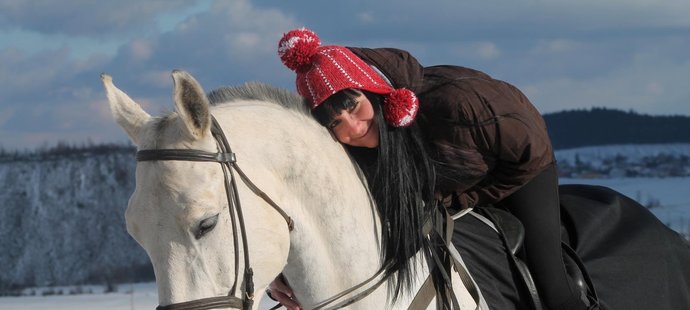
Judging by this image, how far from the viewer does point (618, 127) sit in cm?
4488

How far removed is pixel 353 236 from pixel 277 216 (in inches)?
14.3

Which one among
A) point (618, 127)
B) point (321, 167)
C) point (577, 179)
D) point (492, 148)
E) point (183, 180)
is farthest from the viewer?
point (618, 127)

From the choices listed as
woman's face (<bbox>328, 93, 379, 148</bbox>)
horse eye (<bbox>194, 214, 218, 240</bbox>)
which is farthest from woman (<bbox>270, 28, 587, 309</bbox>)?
horse eye (<bbox>194, 214, 218, 240</bbox>)

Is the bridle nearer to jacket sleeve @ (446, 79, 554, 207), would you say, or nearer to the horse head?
the horse head

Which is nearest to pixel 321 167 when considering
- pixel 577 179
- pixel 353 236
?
pixel 353 236

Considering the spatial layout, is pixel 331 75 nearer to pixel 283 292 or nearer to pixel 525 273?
pixel 283 292

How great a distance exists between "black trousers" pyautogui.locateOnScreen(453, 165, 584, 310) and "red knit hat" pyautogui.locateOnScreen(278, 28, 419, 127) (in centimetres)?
51

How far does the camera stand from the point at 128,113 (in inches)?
117

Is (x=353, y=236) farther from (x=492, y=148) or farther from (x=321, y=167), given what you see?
(x=492, y=148)

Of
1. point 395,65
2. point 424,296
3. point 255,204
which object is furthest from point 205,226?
point 395,65

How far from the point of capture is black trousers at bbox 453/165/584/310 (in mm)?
3477

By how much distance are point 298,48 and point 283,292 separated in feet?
2.63

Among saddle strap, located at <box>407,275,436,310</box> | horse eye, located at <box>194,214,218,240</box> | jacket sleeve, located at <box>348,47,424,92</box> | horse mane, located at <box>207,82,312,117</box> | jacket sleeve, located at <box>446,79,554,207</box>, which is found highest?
jacket sleeve, located at <box>348,47,424,92</box>

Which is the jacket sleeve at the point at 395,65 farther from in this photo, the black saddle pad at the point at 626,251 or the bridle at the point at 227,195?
the black saddle pad at the point at 626,251
